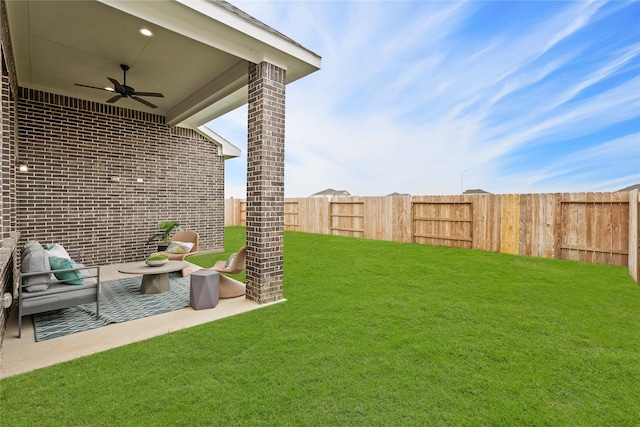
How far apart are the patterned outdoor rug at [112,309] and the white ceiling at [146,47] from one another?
364 centimetres

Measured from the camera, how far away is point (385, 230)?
10.7 m

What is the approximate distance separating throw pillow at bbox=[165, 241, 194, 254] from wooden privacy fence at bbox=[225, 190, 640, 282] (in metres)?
6.92

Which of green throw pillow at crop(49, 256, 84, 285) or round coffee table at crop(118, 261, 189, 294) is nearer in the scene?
green throw pillow at crop(49, 256, 84, 285)

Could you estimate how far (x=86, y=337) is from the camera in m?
3.03

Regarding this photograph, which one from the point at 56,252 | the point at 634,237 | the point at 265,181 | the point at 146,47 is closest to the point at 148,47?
the point at 146,47

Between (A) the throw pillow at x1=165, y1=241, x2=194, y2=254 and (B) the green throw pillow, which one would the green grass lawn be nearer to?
(B) the green throw pillow

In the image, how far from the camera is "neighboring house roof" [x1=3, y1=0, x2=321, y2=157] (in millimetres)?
3338

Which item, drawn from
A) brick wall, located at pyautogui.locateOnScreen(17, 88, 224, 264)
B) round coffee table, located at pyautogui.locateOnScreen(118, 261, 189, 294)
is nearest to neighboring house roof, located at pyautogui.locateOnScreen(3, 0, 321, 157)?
brick wall, located at pyautogui.locateOnScreen(17, 88, 224, 264)

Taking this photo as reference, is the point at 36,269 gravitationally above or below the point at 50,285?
above

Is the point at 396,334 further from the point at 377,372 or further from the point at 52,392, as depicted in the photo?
the point at 52,392

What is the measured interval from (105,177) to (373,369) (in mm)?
7314

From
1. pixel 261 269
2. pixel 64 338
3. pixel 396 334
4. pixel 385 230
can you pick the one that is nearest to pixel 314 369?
pixel 396 334

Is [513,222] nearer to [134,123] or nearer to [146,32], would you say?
[146,32]

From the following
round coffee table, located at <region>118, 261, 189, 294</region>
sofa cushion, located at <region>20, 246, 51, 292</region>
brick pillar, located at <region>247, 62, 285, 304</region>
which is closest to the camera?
sofa cushion, located at <region>20, 246, 51, 292</region>
